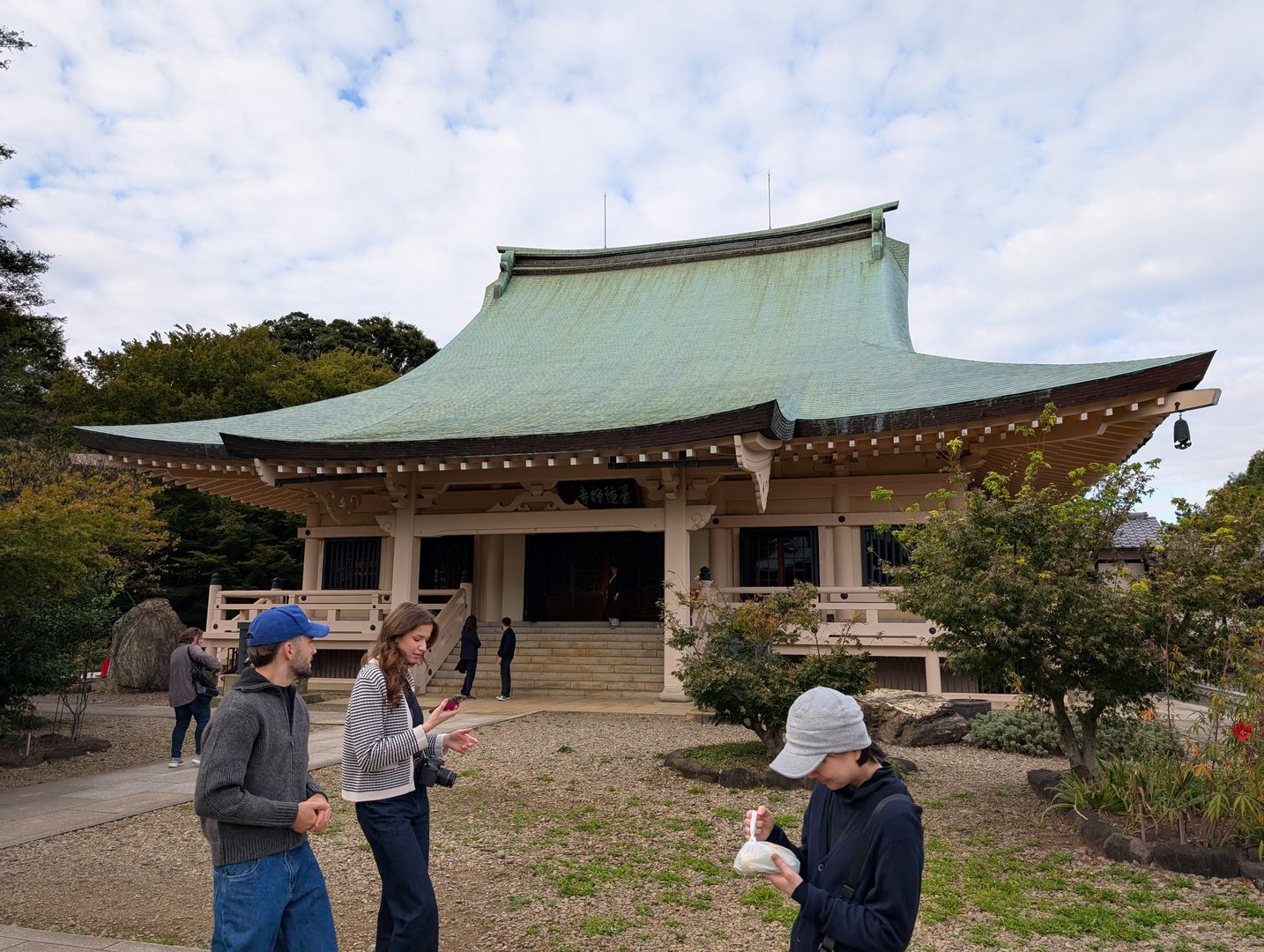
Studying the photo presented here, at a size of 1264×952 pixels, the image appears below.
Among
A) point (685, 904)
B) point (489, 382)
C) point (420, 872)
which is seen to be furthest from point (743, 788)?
point (489, 382)

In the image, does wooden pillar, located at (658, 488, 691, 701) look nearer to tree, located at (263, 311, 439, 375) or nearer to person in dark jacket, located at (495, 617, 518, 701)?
person in dark jacket, located at (495, 617, 518, 701)

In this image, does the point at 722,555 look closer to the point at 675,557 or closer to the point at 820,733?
the point at 675,557

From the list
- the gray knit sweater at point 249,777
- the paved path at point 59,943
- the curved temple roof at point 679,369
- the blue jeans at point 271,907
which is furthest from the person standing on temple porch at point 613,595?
the gray knit sweater at point 249,777

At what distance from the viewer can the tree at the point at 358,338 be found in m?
40.7

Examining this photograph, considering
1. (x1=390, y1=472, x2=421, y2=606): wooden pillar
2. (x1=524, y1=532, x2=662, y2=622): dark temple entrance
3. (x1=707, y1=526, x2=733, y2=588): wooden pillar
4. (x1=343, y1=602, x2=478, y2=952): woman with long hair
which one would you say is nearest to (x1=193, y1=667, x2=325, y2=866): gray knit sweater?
(x1=343, y1=602, x2=478, y2=952): woman with long hair

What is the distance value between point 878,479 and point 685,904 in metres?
10.7

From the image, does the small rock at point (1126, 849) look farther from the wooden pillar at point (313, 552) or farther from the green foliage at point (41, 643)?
the wooden pillar at point (313, 552)

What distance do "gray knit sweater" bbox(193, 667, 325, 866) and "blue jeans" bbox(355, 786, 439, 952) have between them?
358 millimetres

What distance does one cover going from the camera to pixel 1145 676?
21.1 feet

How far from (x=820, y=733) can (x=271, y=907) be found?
1918 millimetres

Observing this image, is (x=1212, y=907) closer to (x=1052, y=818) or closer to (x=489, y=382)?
(x=1052, y=818)

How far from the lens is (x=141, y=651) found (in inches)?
723

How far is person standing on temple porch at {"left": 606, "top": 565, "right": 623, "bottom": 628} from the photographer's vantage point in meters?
17.6

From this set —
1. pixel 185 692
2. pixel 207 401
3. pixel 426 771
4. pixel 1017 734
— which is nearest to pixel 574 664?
pixel 185 692
